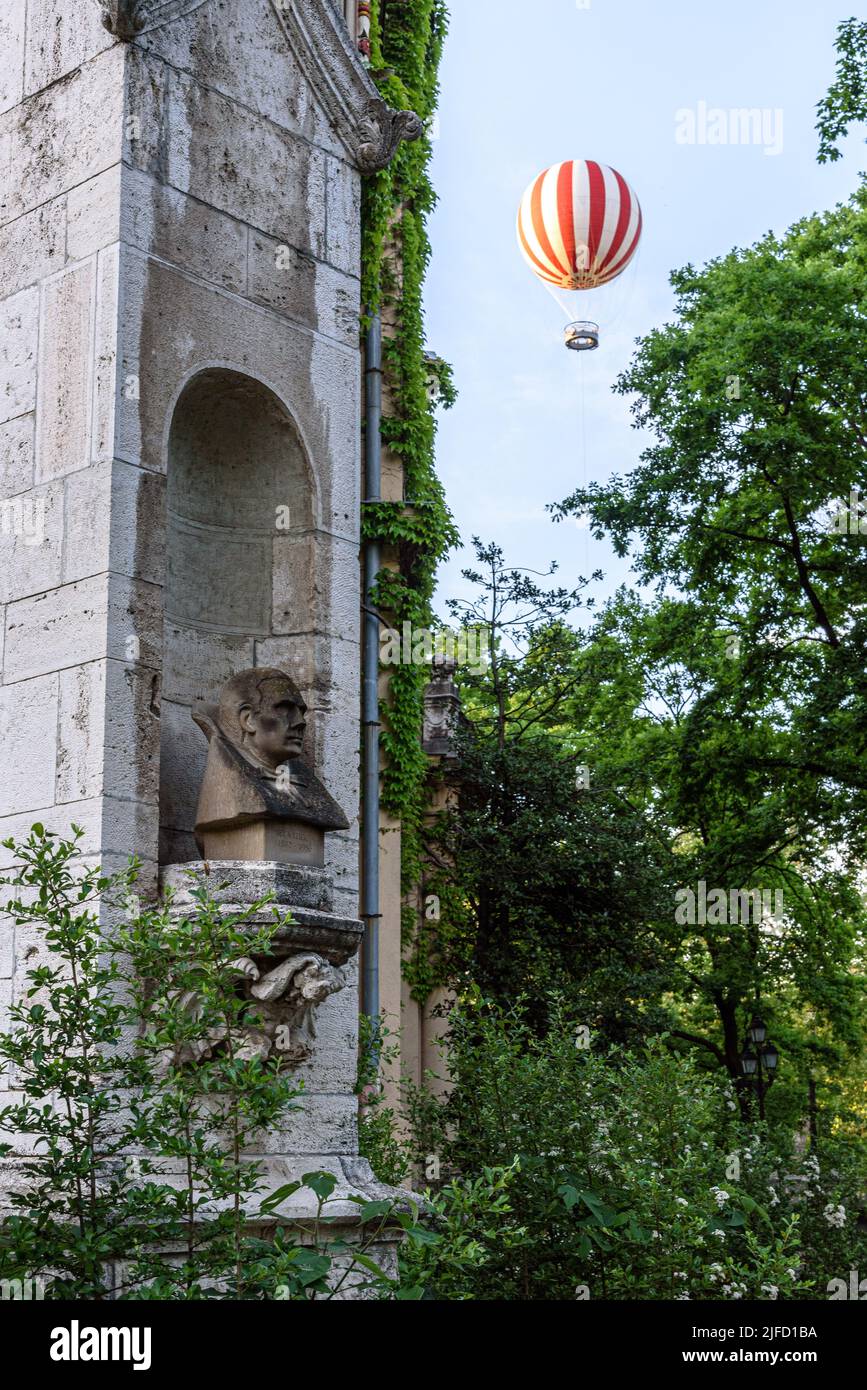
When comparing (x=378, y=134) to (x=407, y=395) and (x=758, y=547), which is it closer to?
(x=407, y=395)

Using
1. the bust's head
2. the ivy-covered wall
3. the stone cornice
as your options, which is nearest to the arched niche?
the bust's head

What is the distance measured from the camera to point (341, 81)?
7.00m

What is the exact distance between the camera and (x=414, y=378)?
1476 cm

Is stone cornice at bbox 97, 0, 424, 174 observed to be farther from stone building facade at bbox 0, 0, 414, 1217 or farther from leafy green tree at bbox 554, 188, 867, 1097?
leafy green tree at bbox 554, 188, 867, 1097

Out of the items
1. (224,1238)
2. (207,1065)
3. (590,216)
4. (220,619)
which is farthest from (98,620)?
(590,216)

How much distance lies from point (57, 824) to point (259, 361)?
2074 mm

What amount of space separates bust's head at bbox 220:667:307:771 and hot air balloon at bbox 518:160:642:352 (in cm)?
1678

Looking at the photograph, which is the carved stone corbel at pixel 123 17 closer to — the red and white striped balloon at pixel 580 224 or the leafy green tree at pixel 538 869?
the leafy green tree at pixel 538 869

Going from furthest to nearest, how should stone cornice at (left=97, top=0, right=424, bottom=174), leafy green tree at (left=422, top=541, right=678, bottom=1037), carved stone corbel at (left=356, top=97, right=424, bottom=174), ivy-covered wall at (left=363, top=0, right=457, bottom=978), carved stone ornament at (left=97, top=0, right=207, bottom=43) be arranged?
leafy green tree at (left=422, top=541, right=678, bottom=1037)
ivy-covered wall at (left=363, top=0, right=457, bottom=978)
carved stone corbel at (left=356, top=97, right=424, bottom=174)
stone cornice at (left=97, top=0, right=424, bottom=174)
carved stone ornament at (left=97, top=0, right=207, bottom=43)

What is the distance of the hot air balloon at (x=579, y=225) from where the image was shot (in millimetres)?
21328

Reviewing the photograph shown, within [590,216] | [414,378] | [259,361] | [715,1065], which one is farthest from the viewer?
[715,1065]

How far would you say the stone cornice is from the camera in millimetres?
6867

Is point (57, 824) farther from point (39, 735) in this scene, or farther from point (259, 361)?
point (259, 361)

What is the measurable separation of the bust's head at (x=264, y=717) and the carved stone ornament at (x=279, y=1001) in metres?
0.79
